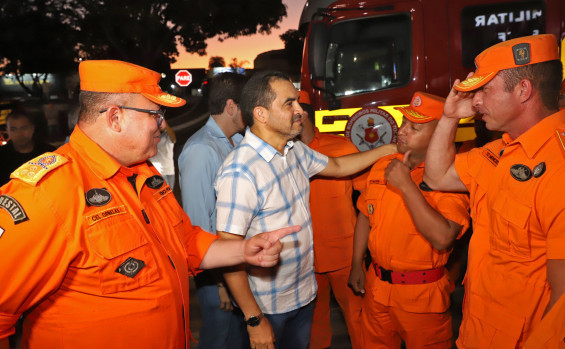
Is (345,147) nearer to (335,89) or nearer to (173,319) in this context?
(335,89)

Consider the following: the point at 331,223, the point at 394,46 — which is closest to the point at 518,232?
the point at 331,223

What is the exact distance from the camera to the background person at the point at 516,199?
5.80 ft

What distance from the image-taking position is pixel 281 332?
2635 millimetres

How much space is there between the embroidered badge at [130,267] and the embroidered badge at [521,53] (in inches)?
70.8

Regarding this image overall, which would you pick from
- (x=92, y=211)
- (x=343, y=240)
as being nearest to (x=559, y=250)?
(x=92, y=211)

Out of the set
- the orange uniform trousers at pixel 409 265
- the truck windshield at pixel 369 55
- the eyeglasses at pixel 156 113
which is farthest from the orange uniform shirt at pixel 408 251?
the truck windshield at pixel 369 55

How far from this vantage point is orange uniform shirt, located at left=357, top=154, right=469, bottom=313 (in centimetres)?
272

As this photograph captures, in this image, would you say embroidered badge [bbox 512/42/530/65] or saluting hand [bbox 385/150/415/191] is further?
saluting hand [bbox 385/150/415/191]

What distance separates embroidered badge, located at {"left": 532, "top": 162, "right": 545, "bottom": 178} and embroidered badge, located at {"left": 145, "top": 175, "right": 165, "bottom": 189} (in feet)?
5.27

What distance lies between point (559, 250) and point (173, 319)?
151 cm

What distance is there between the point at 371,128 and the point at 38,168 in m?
3.77

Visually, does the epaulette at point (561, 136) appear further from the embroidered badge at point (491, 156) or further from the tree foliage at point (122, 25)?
the tree foliage at point (122, 25)

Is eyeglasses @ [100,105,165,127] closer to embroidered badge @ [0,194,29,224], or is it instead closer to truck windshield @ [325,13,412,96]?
embroidered badge @ [0,194,29,224]

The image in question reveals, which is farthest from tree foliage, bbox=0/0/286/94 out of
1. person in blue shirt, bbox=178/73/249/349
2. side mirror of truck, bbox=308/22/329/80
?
person in blue shirt, bbox=178/73/249/349
